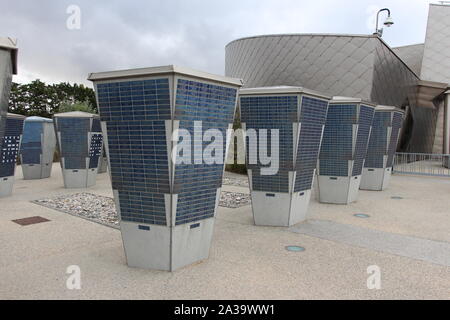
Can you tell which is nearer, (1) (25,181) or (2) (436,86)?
(1) (25,181)

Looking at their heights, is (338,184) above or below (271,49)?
below

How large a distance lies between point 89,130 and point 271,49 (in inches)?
780

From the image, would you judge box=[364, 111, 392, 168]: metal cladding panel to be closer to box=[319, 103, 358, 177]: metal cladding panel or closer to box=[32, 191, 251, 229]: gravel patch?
box=[319, 103, 358, 177]: metal cladding panel

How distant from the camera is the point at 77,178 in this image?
573 inches

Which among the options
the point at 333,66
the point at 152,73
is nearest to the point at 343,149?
the point at 152,73

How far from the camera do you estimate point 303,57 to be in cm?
2766

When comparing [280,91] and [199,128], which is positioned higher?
[280,91]

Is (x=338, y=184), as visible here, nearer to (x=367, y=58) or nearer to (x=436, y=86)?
(x=367, y=58)

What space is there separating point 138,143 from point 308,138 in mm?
4582

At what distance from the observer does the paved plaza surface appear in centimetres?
470

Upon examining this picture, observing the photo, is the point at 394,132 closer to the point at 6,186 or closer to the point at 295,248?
the point at 295,248

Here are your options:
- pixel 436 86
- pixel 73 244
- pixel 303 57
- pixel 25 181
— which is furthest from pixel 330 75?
pixel 73 244

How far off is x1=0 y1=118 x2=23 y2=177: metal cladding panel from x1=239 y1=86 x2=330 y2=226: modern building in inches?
357

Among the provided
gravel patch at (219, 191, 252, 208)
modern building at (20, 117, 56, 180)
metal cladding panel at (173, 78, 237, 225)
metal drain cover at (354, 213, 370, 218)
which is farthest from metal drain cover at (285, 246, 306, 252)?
modern building at (20, 117, 56, 180)
